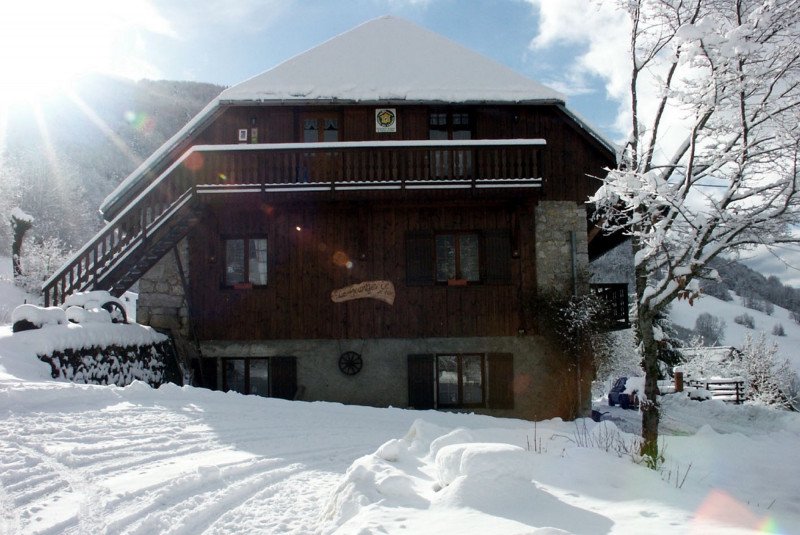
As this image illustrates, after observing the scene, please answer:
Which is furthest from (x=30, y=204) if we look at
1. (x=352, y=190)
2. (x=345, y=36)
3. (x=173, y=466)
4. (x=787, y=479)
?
(x=787, y=479)

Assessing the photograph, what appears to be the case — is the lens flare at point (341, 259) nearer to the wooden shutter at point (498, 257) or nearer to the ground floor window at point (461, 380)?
the ground floor window at point (461, 380)

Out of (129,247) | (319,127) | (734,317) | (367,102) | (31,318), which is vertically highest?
(367,102)

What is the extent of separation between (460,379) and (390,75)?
7.46 metres

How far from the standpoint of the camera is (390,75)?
13477 mm

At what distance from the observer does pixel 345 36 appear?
15.0 metres

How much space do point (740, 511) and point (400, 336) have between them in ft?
28.2

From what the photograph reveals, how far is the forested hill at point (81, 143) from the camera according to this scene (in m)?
46.2

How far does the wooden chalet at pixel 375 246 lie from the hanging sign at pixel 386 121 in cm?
2

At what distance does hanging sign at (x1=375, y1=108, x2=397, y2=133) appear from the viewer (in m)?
13.1

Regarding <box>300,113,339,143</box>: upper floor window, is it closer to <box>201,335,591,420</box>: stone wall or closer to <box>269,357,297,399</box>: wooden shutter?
<box>201,335,591,420</box>: stone wall

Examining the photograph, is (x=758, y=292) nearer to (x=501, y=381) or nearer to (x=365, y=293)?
(x=501, y=381)

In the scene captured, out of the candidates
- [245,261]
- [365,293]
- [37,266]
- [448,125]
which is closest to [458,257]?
[365,293]

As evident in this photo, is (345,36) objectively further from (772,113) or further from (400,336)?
(772,113)

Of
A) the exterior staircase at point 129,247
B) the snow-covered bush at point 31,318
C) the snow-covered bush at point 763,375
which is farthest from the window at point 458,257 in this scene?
the snow-covered bush at point 763,375
